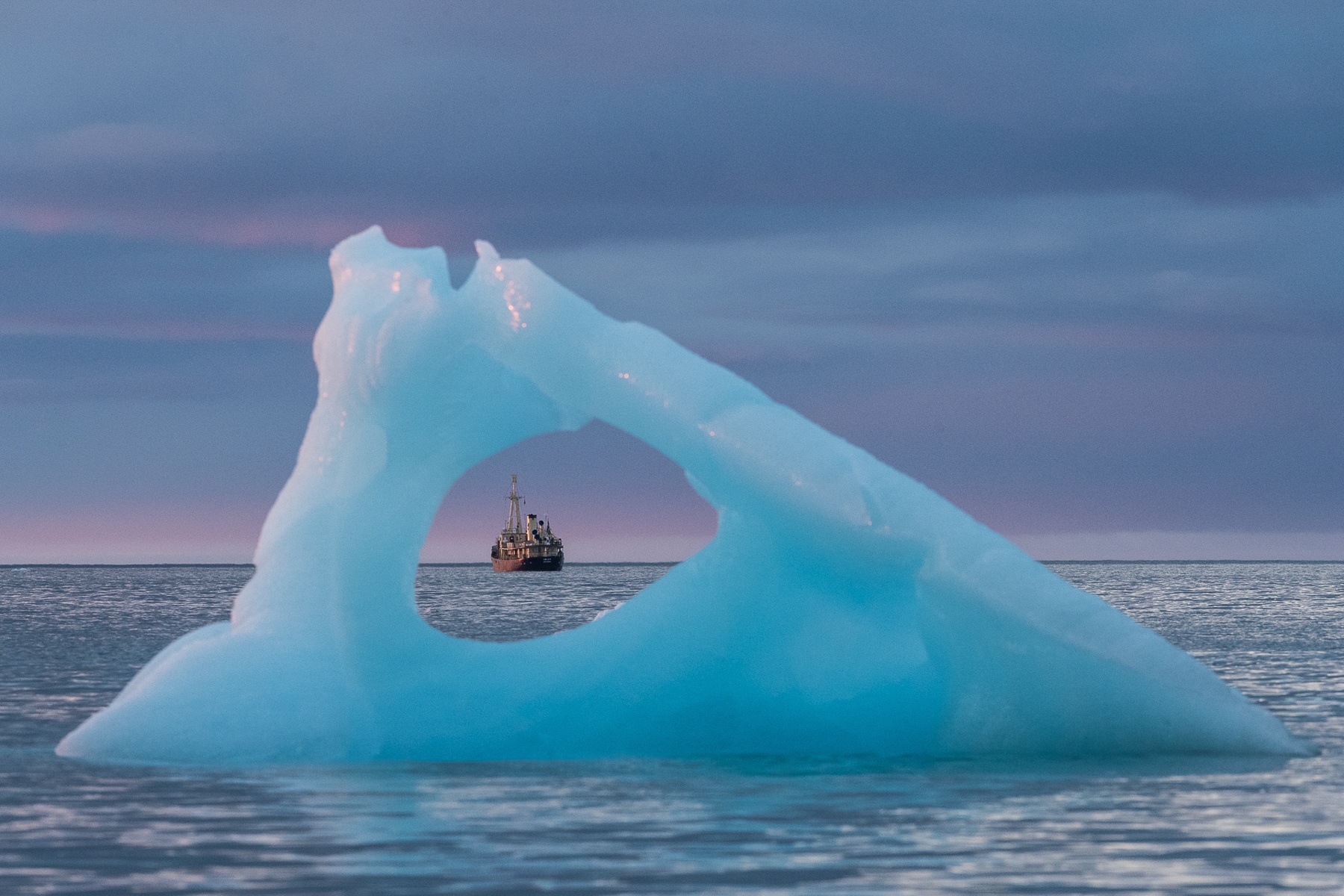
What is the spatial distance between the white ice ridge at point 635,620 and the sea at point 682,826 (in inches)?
15.0

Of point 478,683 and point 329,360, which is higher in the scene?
point 329,360

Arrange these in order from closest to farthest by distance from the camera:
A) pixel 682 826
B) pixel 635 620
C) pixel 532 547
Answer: pixel 682 826 < pixel 635 620 < pixel 532 547

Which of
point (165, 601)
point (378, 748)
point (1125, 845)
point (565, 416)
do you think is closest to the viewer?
point (1125, 845)

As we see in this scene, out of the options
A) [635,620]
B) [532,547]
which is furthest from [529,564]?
[635,620]

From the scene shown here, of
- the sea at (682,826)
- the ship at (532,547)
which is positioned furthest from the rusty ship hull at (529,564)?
the sea at (682,826)

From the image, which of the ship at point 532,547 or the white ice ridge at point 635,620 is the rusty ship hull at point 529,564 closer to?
the ship at point 532,547

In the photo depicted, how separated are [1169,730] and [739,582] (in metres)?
3.77

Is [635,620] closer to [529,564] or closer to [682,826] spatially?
[682,826]

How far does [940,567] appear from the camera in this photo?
13789 mm

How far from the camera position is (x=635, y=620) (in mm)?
15195

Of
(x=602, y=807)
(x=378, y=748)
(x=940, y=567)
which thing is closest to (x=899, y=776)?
(x=940, y=567)

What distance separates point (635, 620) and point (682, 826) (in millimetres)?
4228

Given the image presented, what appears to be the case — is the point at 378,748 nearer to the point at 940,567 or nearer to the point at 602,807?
the point at 602,807

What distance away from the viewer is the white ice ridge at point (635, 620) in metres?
14.1
